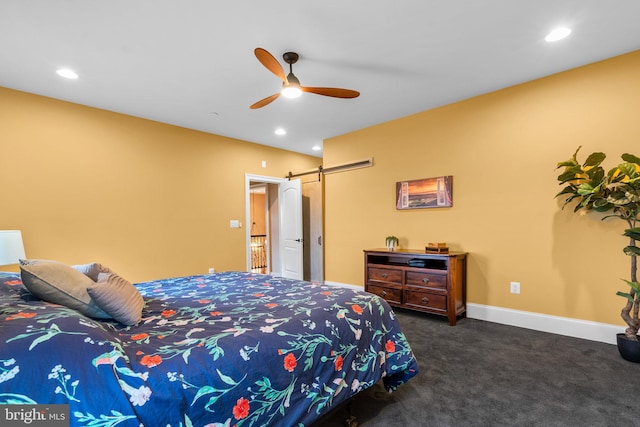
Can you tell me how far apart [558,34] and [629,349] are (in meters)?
2.64

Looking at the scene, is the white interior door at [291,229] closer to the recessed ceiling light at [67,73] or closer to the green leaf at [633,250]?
the recessed ceiling light at [67,73]

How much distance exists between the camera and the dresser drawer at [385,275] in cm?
370

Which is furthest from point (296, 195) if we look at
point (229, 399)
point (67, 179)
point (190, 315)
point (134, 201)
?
point (229, 399)

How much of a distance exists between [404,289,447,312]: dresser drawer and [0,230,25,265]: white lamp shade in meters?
3.97

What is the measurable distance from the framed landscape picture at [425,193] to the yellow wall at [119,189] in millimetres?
2760

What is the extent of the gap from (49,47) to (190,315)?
2.67 metres

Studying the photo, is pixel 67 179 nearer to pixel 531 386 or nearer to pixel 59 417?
pixel 59 417

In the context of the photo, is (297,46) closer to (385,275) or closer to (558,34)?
(558,34)

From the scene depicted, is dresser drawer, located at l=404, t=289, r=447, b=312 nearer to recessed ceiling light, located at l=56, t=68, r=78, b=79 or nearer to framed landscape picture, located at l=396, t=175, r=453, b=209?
framed landscape picture, located at l=396, t=175, r=453, b=209

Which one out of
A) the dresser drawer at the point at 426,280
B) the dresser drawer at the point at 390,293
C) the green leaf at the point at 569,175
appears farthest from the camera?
the dresser drawer at the point at 390,293

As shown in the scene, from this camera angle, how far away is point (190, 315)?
1557 millimetres

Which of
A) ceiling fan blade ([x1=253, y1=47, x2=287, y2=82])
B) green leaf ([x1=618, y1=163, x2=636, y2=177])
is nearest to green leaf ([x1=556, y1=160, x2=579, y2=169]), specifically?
green leaf ([x1=618, y1=163, x2=636, y2=177])

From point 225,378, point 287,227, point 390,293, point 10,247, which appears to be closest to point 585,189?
point 390,293

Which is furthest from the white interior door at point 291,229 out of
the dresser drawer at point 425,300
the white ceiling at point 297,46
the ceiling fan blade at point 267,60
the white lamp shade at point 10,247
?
the white lamp shade at point 10,247
